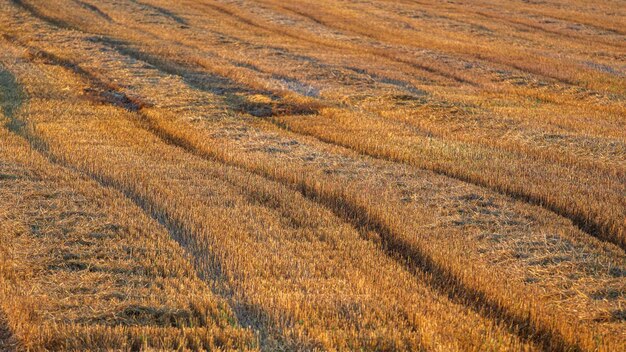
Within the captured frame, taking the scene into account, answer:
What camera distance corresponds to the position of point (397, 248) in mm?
8531

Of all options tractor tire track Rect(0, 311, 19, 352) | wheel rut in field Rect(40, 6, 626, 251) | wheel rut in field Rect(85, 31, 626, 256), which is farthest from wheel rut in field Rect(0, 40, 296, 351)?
wheel rut in field Rect(85, 31, 626, 256)

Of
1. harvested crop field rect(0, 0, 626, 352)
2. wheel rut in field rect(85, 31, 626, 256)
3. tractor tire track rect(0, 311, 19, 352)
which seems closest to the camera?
tractor tire track rect(0, 311, 19, 352)

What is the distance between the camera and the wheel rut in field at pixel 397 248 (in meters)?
6.50

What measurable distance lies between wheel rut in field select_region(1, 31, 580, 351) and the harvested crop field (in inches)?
1.2

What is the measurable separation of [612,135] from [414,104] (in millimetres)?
4785

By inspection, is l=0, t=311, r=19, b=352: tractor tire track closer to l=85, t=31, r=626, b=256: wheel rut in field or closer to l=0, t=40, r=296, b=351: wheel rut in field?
l=0, t=40, r=296, b=351: wheel rut in field

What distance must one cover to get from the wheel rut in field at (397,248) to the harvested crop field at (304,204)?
30 mm

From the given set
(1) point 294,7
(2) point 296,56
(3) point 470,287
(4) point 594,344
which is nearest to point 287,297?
(3) point 470,287

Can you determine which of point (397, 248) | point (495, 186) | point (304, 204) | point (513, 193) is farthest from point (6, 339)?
point (495, 186)

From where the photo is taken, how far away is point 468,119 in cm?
1670

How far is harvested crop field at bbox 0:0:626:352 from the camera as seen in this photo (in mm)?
6324

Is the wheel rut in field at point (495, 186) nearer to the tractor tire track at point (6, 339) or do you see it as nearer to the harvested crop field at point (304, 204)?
the harvested crop field at point (304, 204)

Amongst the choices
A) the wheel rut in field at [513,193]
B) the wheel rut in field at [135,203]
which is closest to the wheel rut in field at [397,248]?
the wheel rut in field at [135,203]

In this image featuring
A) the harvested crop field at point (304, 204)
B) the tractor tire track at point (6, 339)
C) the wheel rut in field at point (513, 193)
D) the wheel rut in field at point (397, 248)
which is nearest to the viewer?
Result: the tractor tire track at point (6, 339)
